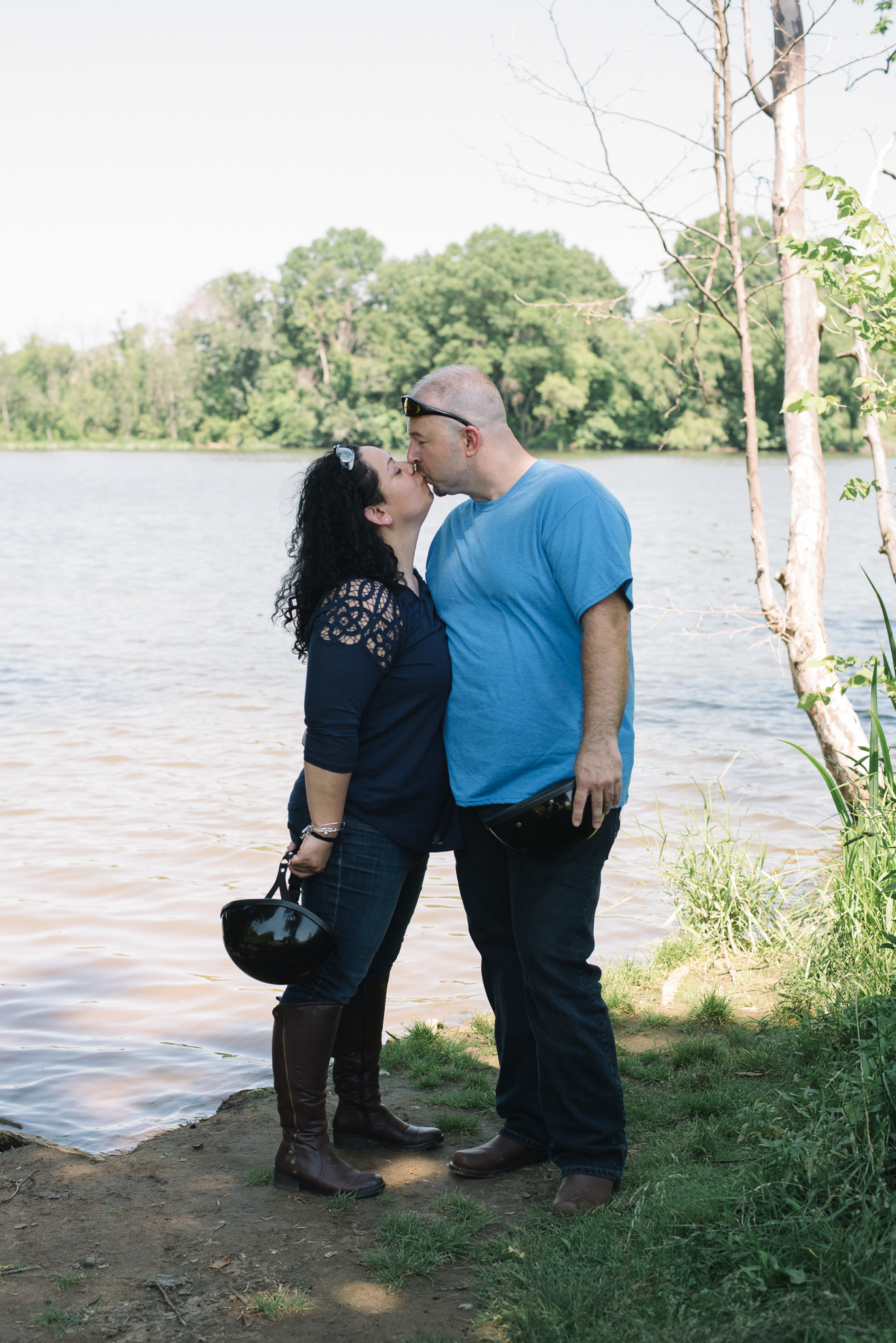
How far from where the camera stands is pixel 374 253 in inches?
4131

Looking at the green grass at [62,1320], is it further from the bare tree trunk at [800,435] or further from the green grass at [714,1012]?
the bare tree trunk at [800,435]

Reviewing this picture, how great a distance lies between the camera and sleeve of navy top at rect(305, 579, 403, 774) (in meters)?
3.18

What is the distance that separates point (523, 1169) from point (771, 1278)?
3.84 ft

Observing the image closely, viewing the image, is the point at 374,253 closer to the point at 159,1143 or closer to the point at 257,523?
the point at 257,523

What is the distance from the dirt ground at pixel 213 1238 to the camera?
271 centimetres

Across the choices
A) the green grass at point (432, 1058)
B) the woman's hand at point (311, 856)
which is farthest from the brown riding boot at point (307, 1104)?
the green grass at point (432, 1058)

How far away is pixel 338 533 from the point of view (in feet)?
10.9

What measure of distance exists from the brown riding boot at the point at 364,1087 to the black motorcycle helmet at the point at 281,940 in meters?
0.46

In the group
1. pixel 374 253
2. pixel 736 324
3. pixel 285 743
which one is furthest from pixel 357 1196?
pixel 374 253

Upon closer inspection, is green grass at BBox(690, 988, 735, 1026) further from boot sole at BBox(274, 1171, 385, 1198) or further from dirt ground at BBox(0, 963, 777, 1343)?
boot sole at BBox(274, 1171, 385, 1198)

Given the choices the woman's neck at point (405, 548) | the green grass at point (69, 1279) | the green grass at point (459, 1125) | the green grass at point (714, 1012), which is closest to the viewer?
the green grass at point (69, 1279)

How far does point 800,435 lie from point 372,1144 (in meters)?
4.26

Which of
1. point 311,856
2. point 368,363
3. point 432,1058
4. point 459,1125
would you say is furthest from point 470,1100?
point 368,363

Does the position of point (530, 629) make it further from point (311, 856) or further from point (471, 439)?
point (311, 856)
